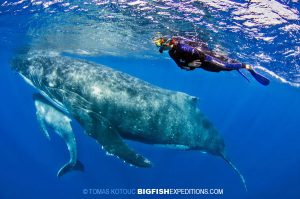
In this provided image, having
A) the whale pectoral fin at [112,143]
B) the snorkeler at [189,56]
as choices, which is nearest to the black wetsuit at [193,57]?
the snorkeler at [189,56]

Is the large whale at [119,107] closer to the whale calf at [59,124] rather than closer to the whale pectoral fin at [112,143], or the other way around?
the whale pectoral fin at [112,143]

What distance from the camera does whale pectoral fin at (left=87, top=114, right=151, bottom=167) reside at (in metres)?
7.37

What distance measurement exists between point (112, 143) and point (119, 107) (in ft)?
4.66

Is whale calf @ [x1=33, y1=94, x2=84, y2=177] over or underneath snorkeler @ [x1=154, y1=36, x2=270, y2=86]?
underneath

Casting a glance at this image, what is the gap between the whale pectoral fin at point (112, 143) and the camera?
737 centimetres

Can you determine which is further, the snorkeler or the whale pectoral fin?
the whale pectoral fin

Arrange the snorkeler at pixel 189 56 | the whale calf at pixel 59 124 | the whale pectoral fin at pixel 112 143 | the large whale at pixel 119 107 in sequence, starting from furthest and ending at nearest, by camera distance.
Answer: the whale calf at pixel 59 124, the large whale at pixel 119 107, the whale pectoral fin at pixel 112 143, the snorkeler at pixel 189 56

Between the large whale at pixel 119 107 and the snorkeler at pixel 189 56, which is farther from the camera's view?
the large whale at pixel 119 107

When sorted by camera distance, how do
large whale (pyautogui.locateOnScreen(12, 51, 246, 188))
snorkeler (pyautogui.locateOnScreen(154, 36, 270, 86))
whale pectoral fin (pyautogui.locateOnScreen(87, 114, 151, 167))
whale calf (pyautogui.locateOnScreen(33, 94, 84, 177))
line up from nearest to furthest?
snorkeler (pyautogui.locateOnScreen(154, 36, 270, 86))
whale pectoral fin (pyautogui.locateOnScreen(87, 114, 151, 167))
large whale (pyautogui.locateOnScreen(12, 51, 246, 188))
whale calf (pyautogui.locateOnScreen(33, 94, 84, 177))

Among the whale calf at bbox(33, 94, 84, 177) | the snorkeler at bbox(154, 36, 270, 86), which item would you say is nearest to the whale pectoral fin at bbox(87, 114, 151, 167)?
the whale calf at bbox(33, 94, 84, 177)

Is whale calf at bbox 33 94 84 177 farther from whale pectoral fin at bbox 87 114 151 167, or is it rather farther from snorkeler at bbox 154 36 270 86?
snorkeler at bbox 154 36 270 86

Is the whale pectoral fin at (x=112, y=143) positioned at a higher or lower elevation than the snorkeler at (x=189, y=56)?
lower

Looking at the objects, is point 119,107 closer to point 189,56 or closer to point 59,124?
point 59,124

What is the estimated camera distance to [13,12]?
1543cm
